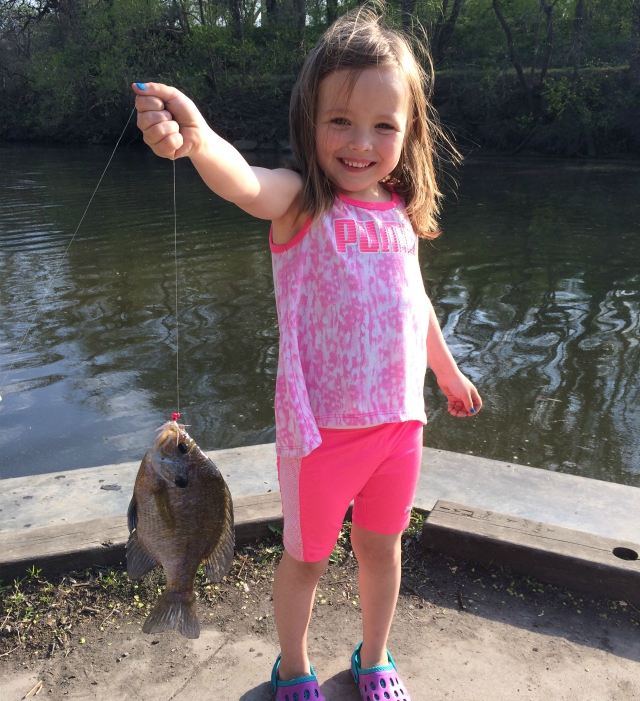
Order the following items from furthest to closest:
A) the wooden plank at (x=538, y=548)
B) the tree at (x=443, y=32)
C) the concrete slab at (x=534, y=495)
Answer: the tree at (x=443, y=32), the concrete slab at (x=534, y=495), the wooden plank at (x=538, y=548)

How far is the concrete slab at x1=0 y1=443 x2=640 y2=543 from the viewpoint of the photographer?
10.2ft

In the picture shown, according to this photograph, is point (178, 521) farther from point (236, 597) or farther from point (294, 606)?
point (236, 597)

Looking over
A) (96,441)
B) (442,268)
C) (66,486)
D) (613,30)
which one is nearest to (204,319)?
(96,441)

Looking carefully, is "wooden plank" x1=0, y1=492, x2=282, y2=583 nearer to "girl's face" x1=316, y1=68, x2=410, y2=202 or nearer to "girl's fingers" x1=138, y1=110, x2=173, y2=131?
"girl's face" x1=316, y1=68, x2=410, y2=202

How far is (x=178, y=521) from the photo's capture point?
6.45 feet

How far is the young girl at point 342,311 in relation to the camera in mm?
1996

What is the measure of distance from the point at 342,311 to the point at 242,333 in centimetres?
541

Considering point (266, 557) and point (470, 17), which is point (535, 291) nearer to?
point (266, 557)

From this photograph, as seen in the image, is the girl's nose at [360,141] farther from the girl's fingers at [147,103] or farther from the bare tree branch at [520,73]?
the bare tree branch at [520,73]

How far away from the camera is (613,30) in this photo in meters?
31.0

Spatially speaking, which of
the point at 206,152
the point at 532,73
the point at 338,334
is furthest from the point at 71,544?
the point at 532,73

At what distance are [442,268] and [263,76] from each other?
2667cm

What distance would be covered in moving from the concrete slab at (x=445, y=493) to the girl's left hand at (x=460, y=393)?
830mm

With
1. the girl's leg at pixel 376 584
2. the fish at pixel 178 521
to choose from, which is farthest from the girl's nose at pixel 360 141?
the girl's leg at pixel 376 584
